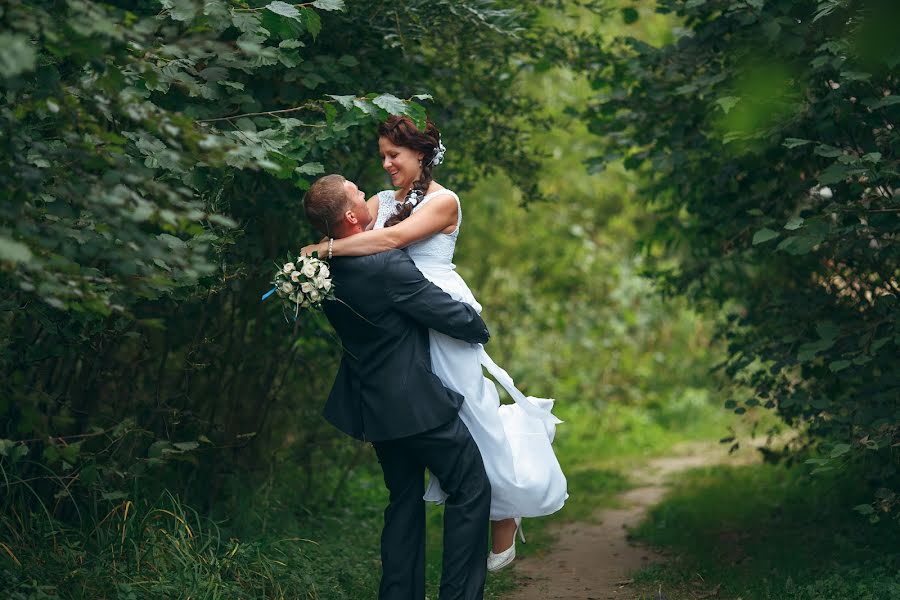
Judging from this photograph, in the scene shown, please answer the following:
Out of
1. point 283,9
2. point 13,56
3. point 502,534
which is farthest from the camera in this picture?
point 502,534

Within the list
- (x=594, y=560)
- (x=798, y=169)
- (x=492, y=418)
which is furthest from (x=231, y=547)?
(x=798, y=169)

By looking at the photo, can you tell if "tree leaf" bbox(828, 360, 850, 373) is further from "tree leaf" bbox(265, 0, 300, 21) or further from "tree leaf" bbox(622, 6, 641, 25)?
"tree leaf" bbox(265, 0, 300, 21)

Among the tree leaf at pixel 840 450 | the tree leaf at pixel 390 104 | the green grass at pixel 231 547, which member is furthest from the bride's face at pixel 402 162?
the tree leaf at pixel 840 450

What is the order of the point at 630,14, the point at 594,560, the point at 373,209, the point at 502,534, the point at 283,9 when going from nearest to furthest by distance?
the point at 283,9, the point at 373,209, the point at 502,534, the point at 594,560, the point at 630,14

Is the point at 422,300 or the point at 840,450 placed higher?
the point at 422,300

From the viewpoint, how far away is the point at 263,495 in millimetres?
6117

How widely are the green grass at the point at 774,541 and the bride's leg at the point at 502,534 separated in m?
0.94

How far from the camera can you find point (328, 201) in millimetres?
4094

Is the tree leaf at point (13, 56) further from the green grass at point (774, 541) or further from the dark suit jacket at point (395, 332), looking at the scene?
the green grass at point (774, 541)

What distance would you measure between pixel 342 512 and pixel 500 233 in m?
4.86

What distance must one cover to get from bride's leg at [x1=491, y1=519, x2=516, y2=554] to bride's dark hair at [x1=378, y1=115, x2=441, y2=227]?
143 cm

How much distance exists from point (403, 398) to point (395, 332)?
0.88 ft

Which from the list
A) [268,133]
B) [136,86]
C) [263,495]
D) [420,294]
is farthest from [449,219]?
[263,495]

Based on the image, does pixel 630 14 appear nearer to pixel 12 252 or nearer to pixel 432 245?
pixel 432 245
